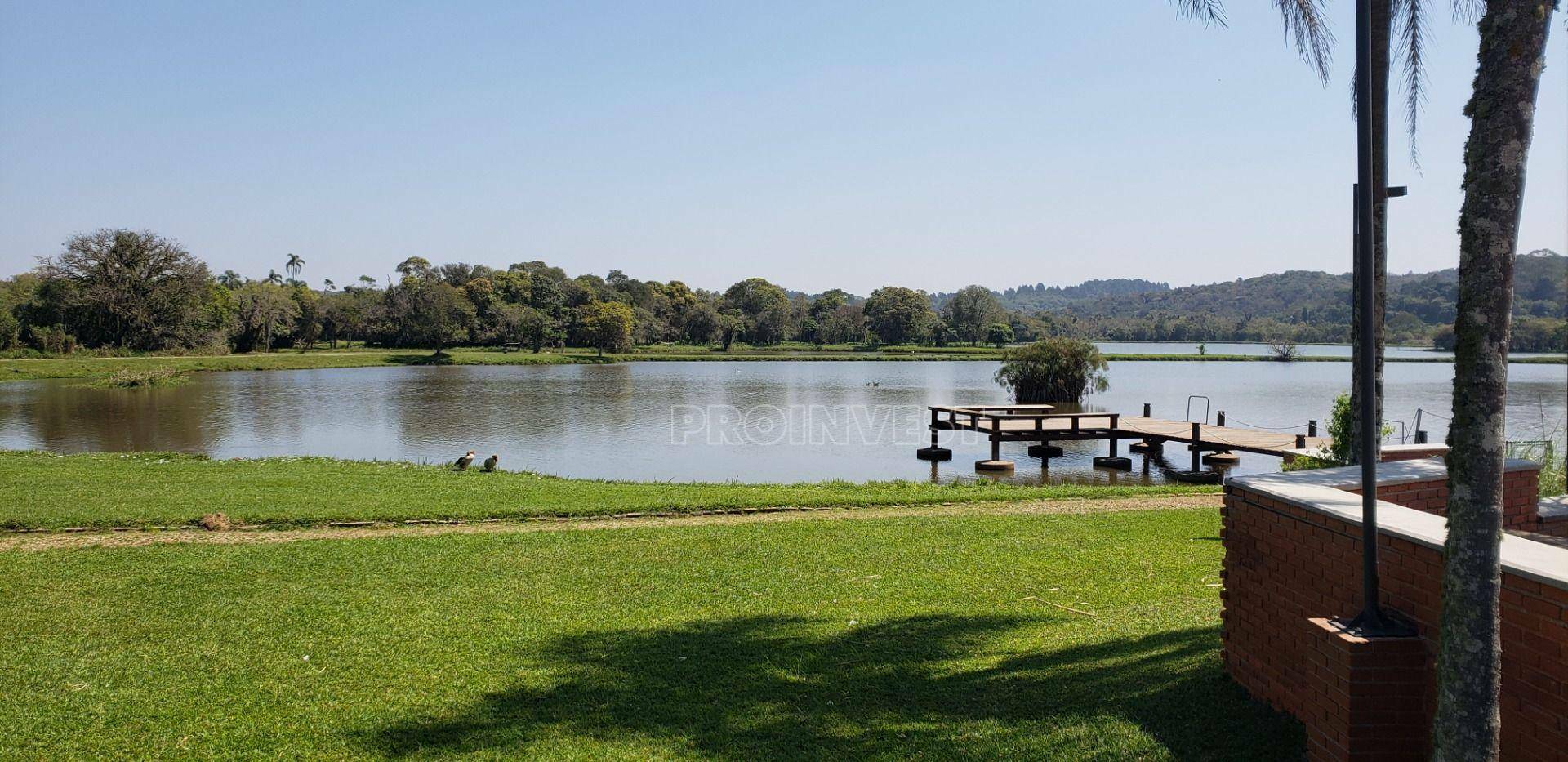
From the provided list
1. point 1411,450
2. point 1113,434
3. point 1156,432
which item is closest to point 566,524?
point 1411,450

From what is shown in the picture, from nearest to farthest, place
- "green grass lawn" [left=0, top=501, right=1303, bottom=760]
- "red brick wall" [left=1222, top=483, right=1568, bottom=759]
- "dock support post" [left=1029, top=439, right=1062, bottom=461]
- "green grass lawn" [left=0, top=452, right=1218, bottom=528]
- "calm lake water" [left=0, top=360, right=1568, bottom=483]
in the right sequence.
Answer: "red brick wall" [left=1222, top=483, right=1568, bottom=759] → "green grass lawn" [left=0, top=501, right=1303, bottom=760] → "green grass lawn" [left=0, top=452, right=1218, bottom=528] → "calm lake water" [left=0, top=360, right=1568, bottom=483] → "dock support post" [left=1029, top=439, right=1062, bottom=461]

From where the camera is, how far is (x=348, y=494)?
12781 millimetres

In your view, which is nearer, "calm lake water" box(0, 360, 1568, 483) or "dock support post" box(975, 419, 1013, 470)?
"dock support post" box(975, 419, 1013, 470)

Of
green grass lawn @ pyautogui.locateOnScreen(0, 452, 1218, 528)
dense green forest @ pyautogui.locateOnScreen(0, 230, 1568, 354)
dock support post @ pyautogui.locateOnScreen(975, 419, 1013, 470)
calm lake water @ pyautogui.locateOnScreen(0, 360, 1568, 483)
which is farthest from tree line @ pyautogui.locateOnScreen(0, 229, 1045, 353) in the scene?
dock support post @ pyautogui.locateOnScreen(975, 419, 1013, 470)

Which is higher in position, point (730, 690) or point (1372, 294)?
point (1372, 294)

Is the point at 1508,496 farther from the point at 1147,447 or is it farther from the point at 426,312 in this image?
the point at 426,312

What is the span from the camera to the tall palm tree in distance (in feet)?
8.98

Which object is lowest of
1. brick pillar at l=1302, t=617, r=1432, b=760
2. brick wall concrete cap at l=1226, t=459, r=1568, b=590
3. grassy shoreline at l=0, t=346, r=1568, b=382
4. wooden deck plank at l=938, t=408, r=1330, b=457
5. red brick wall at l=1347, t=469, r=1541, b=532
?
wooden deck plank at l=938, t=408, r=1330, b=457

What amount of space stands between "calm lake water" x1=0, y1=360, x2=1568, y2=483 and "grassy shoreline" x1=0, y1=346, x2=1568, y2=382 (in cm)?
378

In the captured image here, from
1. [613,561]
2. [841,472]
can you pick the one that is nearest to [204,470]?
[613,561]

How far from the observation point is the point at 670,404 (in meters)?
35.8

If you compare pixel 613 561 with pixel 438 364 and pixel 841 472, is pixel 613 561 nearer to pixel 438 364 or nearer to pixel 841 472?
pixel 841 472

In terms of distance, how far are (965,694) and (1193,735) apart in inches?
48.0

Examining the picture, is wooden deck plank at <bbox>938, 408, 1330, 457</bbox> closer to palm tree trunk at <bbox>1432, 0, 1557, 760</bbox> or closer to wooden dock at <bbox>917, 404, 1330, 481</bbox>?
wooden dock at <bbox>917, 404, 1330, 481</bbox>
